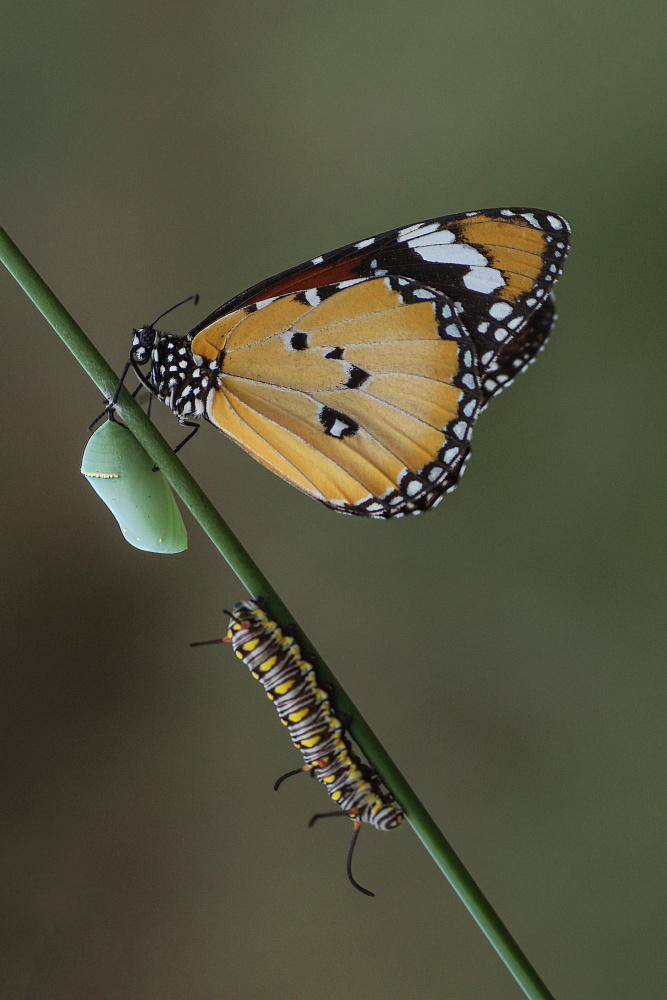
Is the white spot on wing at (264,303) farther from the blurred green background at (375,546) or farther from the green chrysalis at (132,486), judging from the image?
the blurred green background at (375,546)

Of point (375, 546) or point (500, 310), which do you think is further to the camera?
point (375, 546)

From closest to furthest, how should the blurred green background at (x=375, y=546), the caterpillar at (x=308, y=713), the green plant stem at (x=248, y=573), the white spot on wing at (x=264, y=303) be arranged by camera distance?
the green plant stem at (x=248, y=573), the caterpillar at (x=308, y=713), the white spot on wing at (x=264, y=303), the blurred green background at (x=375, y=546)

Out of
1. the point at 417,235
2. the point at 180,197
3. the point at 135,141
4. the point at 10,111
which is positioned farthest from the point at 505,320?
the point at 10,111

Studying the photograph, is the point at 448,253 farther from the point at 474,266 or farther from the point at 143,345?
the point at 143,345

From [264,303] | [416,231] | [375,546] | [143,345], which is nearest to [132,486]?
[143,345]

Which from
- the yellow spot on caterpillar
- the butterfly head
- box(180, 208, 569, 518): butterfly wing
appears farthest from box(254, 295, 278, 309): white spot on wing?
the yellow spot on caterpillar

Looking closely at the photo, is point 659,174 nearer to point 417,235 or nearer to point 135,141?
point 417,235

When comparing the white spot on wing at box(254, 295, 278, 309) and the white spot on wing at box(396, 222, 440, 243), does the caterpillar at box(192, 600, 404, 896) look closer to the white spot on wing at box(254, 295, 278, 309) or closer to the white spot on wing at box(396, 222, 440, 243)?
the white spot on wing at box(254, 295, 278, 309)

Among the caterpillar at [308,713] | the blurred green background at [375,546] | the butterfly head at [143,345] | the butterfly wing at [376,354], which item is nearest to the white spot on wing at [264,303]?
the butterfly wing at [376,354]
